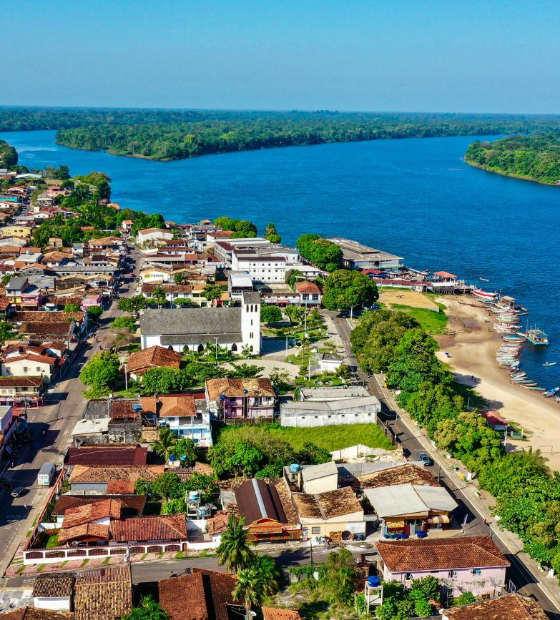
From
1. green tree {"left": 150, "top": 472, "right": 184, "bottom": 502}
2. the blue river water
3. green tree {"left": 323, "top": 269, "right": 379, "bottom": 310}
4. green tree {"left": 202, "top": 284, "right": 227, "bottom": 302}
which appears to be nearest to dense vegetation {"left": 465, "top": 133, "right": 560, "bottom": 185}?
the blue river water

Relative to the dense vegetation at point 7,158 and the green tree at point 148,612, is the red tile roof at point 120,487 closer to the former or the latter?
the green tree at point 148,612

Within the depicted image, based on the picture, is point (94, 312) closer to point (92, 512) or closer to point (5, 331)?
point (5, 331)

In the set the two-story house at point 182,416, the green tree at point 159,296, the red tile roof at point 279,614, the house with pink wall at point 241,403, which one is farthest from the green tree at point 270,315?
the red tile roof at point 279,614

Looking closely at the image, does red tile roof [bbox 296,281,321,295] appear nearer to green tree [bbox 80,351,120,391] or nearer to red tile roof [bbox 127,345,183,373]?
red tile roof [bbox 127,345,183,373]

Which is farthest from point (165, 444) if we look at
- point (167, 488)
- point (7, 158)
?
point (7, 158)

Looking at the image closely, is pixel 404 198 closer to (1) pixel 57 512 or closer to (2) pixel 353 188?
(2) pixel 353 188

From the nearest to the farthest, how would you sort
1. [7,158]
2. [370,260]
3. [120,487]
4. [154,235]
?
[120,487], [370,260], [154,235], [7,158]
